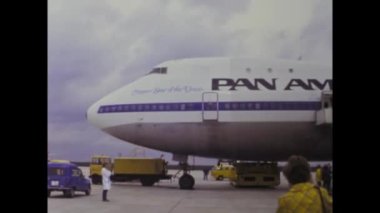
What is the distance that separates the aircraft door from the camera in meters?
13.7

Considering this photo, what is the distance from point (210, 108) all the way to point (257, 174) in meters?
2.57

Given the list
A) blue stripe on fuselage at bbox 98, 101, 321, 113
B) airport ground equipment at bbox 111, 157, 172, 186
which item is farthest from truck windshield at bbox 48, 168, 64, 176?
airport ground equipment at bbox 111, 157, 172, 186

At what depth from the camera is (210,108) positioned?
1377 cm

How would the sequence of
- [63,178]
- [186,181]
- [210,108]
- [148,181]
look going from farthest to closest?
[148,181] < [186,181] < [210,108] < [63,178]

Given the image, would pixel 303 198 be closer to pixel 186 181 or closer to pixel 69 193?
pixel 69 193

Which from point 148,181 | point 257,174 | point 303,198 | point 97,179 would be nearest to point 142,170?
point 148,181

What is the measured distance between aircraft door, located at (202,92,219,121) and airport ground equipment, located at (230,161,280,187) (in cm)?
218

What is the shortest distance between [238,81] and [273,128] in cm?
151

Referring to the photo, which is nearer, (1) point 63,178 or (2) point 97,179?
(1) point 63,178
